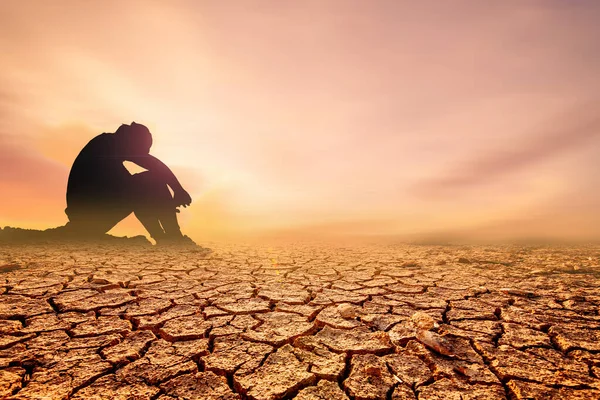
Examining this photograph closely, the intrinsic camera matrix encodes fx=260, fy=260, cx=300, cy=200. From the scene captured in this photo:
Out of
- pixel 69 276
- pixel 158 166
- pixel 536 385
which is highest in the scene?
pixel 158 166

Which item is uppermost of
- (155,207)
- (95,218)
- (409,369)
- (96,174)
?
(96,174)

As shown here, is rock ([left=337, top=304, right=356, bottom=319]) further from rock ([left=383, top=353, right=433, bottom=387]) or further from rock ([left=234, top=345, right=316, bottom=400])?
rock ([left=234, top=345, right=316, bottom=400])

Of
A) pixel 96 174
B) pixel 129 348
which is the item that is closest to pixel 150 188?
pixel 96 174

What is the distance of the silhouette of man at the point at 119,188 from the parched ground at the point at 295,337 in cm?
330

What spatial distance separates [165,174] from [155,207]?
0.91 meters

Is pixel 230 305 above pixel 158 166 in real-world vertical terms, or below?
below

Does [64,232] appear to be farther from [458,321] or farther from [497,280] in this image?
[497,280]

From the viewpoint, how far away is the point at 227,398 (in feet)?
3.80

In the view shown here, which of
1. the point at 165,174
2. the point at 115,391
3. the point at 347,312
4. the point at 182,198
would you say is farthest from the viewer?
the point at 182,198

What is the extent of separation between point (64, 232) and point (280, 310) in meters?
6.86

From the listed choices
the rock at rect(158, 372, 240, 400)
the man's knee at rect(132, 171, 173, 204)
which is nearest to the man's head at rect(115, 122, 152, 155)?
the man's knee at rect(132, 171, 173, 204)

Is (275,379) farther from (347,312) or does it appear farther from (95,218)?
(95,218)

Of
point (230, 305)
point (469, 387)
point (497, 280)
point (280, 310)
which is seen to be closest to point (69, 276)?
point (230, 305)

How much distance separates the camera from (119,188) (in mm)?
6305
